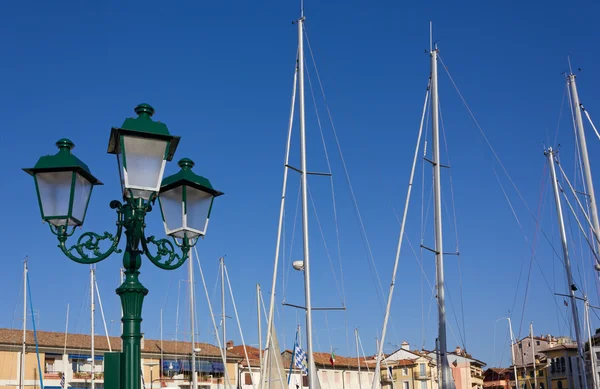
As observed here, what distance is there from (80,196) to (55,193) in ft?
0.73

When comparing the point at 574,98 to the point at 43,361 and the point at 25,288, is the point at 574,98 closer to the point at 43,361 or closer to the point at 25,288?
the point at 25,288

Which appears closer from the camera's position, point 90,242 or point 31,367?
point 90,242

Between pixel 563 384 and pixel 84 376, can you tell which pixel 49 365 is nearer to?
pixel 84 376

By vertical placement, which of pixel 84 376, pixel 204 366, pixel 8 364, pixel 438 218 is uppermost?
pixel 438 218

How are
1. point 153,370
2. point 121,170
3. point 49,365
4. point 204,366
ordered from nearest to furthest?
point 121,170
point 49,365
point 153,370
point 204,366

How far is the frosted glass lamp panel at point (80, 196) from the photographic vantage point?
6.55 metres

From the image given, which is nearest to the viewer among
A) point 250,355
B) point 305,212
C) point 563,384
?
point 305,212

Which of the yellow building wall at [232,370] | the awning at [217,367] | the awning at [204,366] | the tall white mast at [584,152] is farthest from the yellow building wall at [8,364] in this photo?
the tall white mast at [584,152]

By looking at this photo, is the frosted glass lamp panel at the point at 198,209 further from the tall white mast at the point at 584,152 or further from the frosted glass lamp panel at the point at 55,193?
the tall white mast at the point at 584,152

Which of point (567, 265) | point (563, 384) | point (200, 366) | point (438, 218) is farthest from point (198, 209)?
point (563, 384)

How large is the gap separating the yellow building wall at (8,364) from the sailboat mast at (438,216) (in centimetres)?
3698

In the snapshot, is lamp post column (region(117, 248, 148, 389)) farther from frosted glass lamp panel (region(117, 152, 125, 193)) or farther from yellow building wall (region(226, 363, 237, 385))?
yellow building wall (region(226, 363, 237, 385))

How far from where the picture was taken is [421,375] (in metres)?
90.7

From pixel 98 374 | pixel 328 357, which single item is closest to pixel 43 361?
pixel 98 374
